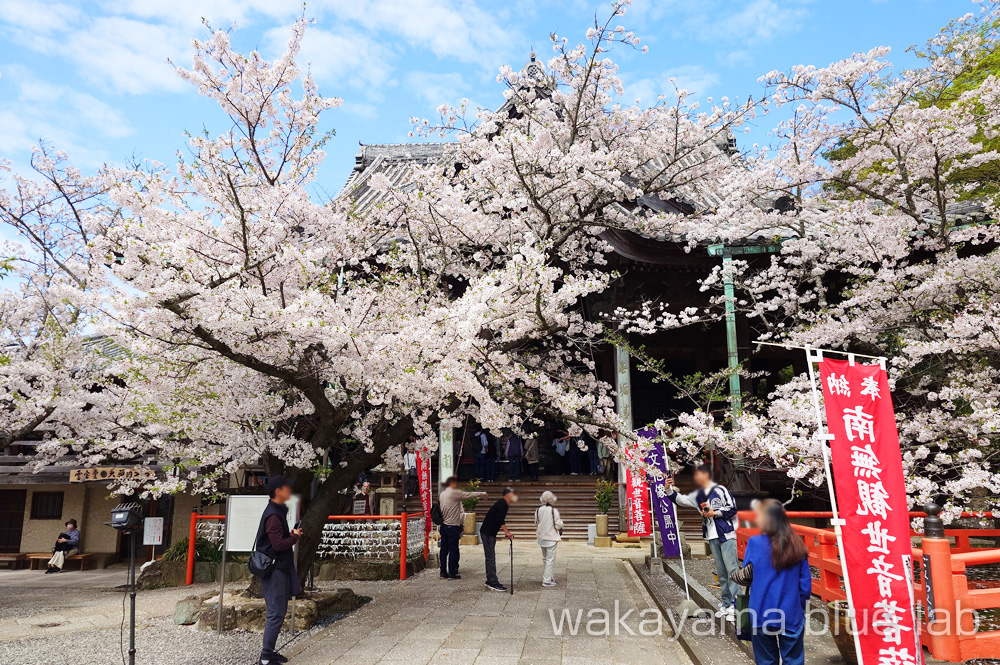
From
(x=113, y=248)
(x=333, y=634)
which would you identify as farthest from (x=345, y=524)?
(x=113, y=248)

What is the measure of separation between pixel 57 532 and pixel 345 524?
1230cm

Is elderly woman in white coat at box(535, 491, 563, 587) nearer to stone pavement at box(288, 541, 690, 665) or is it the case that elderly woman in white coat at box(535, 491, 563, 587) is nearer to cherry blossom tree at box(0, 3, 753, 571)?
stone pavement at box(288, 541, 690, 665)

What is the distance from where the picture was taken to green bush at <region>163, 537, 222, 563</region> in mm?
12039

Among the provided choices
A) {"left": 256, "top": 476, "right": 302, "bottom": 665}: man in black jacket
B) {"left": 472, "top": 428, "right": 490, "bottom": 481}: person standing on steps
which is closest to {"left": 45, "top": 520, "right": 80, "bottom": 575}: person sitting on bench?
{"left": 472, "top": 428, "right": 490, "bottom": 481}: person standing on steps

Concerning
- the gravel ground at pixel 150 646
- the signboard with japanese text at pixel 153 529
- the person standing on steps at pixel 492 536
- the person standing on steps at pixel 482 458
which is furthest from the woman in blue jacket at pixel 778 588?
the person standing on steps at pixel 482 458

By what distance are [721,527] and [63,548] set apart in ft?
59.1

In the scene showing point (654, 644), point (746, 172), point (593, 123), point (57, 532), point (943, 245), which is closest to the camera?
point (654, 644)

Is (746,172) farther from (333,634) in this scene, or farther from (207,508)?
(207,508)

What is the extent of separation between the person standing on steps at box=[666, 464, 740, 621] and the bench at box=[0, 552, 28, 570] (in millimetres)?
19758

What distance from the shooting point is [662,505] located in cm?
978

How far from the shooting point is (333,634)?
720cm

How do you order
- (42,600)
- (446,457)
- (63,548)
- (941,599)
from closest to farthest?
(941,599) → (42,600) → (446,457) → (63,548)

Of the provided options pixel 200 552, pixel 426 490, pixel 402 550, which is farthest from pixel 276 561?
pixel 200 552

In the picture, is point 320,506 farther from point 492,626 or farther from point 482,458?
point 482,458
